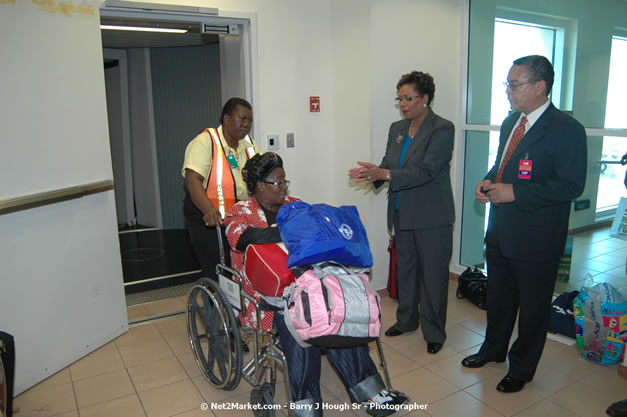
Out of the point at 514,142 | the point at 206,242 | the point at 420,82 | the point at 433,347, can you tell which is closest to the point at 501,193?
the point at 514,142

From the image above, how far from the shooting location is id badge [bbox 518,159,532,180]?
244 centimetres

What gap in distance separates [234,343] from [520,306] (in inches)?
59.5

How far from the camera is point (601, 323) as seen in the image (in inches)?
112

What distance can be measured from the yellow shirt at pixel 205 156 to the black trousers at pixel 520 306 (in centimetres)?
153

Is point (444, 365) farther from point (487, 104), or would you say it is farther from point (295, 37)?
point (295, 37)

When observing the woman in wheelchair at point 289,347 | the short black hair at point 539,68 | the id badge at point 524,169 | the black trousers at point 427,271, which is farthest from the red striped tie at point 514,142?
the woman in wheelchair at point 289,347

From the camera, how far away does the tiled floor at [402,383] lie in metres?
2.51

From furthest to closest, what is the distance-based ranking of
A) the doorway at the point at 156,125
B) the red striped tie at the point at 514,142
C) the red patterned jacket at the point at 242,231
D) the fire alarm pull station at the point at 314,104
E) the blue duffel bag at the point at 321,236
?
1. the doorway at the point at 156,125
2. the fire alarm pull station at the point at 314,104
3. the red striped tie at the point at 514,142
4. the red patterned jacket at the point at 242,231
5. the blue duffel bag at the point at 321,236

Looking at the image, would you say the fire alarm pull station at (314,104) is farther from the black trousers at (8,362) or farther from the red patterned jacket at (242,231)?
the black trousers at (8,362)

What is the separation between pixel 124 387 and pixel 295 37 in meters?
2.74

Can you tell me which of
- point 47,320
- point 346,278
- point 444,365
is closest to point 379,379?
point 346,278

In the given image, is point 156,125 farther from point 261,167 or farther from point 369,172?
point 261,167

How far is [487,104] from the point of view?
407 centimetres

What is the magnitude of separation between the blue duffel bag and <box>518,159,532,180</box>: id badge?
92 cm
